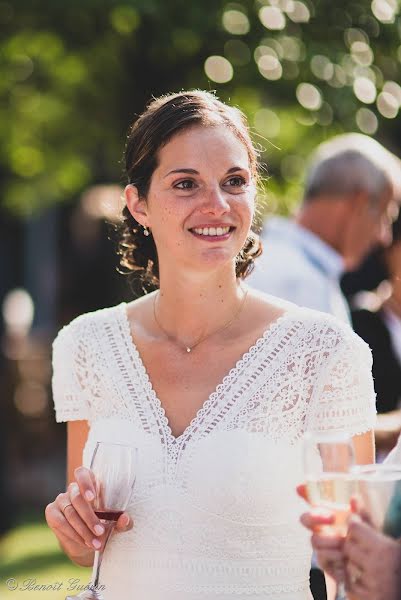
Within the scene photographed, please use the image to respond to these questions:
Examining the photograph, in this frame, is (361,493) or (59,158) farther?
(59,158)

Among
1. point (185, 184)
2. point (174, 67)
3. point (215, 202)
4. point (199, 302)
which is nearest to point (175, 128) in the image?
point (185, 184)

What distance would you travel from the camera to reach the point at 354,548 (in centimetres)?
248

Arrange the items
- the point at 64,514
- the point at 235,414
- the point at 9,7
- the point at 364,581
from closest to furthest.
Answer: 1. the point at 364,581
2. the point at 64,514
3. the point at 235,414
4. the point at 9,7

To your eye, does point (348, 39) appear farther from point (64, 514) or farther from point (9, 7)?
point (64, 514)

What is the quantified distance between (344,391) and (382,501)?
838 mm

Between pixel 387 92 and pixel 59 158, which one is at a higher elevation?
pixel 387 92

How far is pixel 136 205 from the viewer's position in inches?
151

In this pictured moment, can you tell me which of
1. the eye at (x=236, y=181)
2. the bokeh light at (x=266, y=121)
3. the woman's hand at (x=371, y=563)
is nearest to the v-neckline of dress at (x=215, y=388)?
the eye at (x=236, y=181)

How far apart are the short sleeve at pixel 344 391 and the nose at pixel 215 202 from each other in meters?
0.49

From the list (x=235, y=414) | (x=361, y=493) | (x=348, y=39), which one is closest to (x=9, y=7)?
(x=348, y=39)

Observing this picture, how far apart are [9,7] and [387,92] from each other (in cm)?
267

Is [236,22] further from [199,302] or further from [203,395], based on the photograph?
[203,395]

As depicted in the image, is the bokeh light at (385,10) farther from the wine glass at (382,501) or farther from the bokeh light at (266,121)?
the wine glass at (382,501)

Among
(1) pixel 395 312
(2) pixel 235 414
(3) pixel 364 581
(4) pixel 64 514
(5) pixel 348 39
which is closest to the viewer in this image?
(3) pixel 364 581
